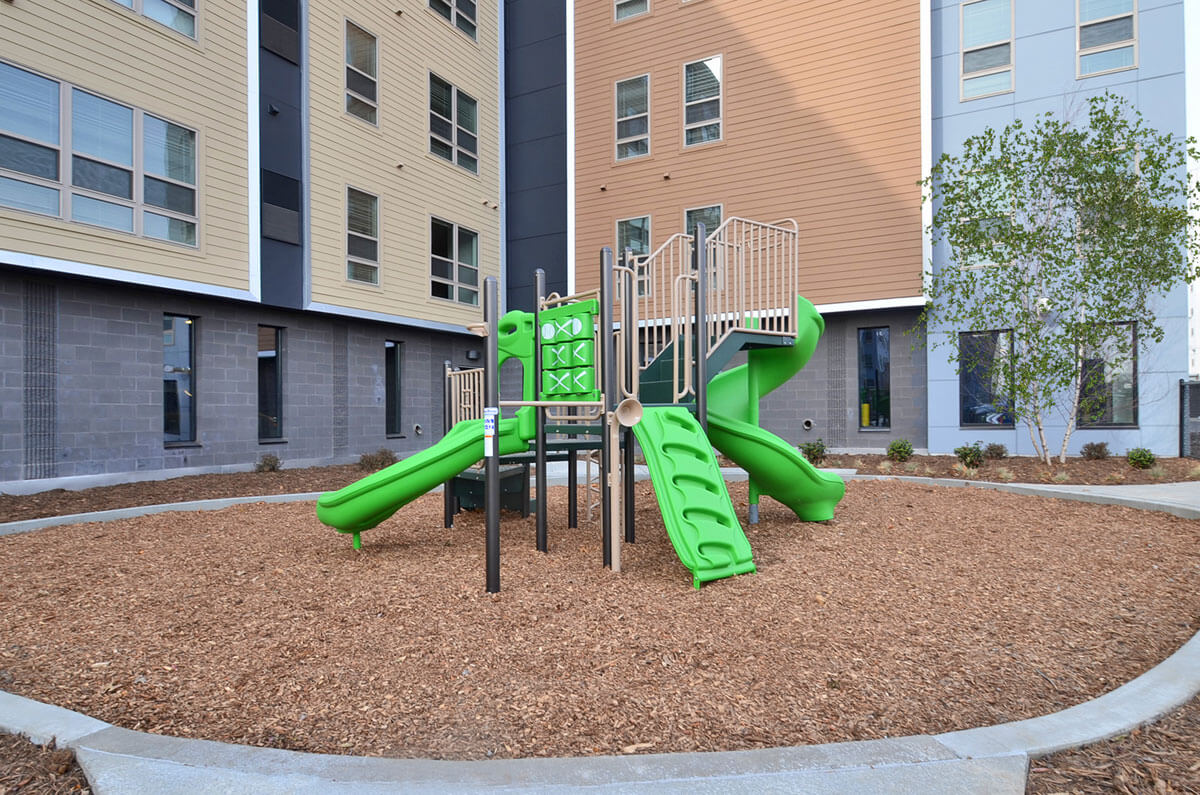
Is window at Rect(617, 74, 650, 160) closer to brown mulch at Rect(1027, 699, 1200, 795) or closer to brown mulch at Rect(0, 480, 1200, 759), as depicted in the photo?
brown mulch at Rect(0, 480, 1200, 759)

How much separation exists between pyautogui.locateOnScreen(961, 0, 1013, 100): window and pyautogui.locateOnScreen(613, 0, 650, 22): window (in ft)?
24.5

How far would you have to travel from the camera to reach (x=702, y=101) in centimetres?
1652

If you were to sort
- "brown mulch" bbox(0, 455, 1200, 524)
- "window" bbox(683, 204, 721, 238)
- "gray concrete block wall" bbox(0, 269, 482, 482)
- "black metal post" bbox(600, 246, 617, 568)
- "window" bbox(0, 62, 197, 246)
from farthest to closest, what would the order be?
"window" bbox(683, 204, 721, 238) → "gray concrete block wall" bbox(0, 269, 482, 482) → "window" bbox(0, 62, 197, 246) → "brown mulch" bbox(0, 455, 1200, 524) → "black metal post" bbox(600, 246, 617, 568)

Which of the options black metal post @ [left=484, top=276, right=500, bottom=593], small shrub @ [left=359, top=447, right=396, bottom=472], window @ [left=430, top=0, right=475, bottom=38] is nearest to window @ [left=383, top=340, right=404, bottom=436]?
small shrub @ [left=359, top=447, right=396, bottom=472]

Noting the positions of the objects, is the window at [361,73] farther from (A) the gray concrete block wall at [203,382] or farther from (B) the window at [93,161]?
(A) the gray concrete block wall at [203,382]

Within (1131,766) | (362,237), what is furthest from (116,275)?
(1131,766)

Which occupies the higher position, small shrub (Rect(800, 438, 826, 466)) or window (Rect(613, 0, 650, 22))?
window (Rect(613, 0, 650, 22))

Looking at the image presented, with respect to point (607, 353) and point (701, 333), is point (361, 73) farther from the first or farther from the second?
point (607, 353)

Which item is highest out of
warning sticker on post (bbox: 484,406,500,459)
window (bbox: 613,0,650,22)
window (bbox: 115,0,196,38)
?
window (bbox: 613,0,650,22)

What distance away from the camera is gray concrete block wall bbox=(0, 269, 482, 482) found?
10.4 metres

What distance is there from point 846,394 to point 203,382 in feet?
43.3

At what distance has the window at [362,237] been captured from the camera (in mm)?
14953

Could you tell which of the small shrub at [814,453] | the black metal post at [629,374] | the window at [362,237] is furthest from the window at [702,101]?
the black metal post at [629,374]

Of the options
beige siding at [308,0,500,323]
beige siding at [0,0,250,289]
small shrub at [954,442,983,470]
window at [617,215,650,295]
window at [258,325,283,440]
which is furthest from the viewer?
window at [617,215,650,295]
